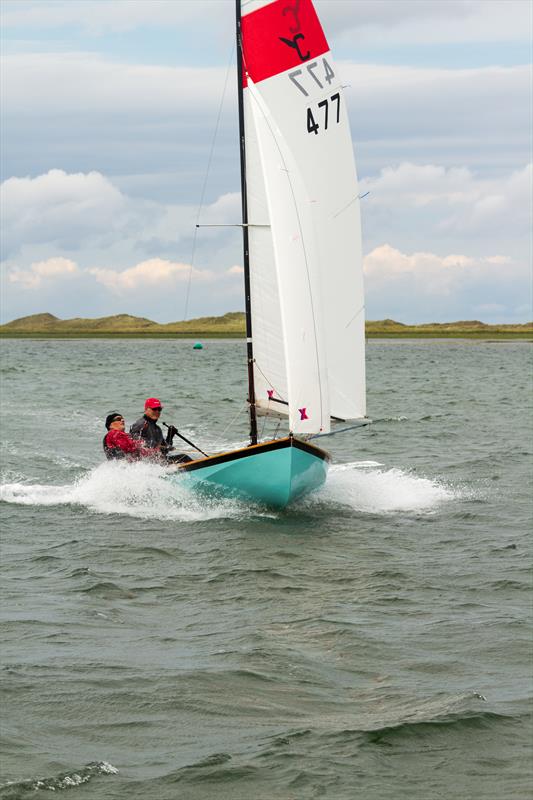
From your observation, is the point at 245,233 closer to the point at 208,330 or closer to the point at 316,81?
the point at 316,81

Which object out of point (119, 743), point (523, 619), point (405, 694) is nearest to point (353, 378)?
point (523, 619)

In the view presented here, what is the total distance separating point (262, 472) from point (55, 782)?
9546 millimetres

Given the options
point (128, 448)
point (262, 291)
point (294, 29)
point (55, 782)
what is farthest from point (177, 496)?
point (55, 782)

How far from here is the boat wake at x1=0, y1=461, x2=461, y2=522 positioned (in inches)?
695

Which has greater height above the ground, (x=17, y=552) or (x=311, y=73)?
(x=311, y=73)

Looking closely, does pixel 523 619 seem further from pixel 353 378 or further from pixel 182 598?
pixel 353 378

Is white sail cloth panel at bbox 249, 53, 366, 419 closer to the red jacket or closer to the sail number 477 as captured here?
the sail number 477

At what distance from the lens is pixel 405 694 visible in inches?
362

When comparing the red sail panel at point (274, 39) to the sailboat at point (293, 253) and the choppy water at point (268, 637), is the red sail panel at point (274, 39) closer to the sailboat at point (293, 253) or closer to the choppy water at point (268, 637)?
the sailboat at point (293, 253)

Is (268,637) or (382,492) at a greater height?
(382,492)

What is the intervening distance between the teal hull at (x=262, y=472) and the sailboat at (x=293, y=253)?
2 cm

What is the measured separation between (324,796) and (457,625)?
166 inches

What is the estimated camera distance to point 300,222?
16875 millimetres

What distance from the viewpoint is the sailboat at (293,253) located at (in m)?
16.6
